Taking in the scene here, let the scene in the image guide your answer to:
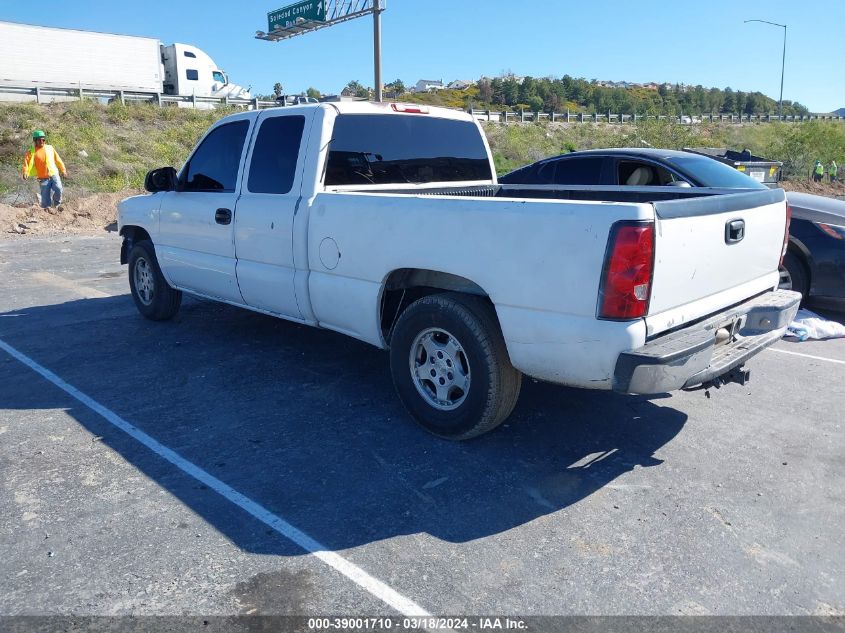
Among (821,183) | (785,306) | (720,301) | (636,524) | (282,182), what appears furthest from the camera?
(821,183)

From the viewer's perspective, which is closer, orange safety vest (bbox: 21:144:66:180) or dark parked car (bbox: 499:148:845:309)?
dark parked car (bbox: 499:148:845:309)

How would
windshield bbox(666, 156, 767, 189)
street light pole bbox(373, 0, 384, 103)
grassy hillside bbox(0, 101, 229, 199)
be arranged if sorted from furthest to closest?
grassy hillside bbox(0, 101, 229, 199) < street light pole bbox(373, 0, 384, 103) < windshield bbox(666, 156, 767, 189)

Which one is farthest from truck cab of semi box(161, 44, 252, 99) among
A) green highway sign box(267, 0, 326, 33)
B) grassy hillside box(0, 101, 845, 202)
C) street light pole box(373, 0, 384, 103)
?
street light pole box(373, 0, 384, 103)

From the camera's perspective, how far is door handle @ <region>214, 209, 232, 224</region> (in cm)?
564

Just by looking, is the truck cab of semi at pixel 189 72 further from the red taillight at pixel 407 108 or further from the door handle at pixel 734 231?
the door handle at pixel 734 231

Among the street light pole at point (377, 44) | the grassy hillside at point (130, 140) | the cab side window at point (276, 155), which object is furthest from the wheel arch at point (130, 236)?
the street light pole at point (377, 44)

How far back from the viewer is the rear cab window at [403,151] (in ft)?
16.9

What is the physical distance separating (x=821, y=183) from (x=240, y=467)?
25.4 m

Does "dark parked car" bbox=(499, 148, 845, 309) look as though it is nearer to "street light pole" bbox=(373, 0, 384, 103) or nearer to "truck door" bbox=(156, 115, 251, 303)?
"truck door" bbox=(156, 115, 251, 303)

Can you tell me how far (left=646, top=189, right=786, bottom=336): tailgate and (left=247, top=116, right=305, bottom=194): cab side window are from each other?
2.80 metres

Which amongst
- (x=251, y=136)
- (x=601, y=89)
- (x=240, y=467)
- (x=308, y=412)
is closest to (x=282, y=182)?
(x=251, y=136)

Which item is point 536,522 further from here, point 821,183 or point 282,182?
point 821,183

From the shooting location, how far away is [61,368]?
18.9ft

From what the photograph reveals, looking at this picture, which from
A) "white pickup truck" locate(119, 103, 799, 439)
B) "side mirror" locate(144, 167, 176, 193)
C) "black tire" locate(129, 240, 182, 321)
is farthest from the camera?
"black tire" locate(129, 240, 182, 321)
